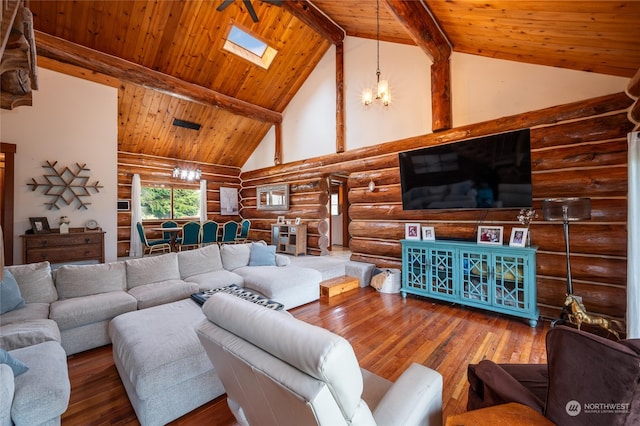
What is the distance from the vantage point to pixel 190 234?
6039 millimetres

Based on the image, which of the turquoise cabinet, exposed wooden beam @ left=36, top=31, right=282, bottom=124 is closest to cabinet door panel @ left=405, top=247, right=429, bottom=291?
the turquoise cabinet

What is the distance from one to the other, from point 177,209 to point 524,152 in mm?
8082

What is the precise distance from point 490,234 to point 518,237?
319mm

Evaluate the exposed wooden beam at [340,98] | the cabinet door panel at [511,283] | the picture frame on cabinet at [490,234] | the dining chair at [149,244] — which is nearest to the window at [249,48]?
the exposed wooden beam at [340,98]

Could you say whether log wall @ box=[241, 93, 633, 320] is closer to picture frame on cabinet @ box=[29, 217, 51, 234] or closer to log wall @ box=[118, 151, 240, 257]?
picture frame on cabinet @ box=[29, 217, 51, 234]

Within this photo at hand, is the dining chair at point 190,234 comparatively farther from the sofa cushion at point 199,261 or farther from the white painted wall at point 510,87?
the white painted wall at point 510,87

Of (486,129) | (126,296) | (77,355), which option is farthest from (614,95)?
(77,355)

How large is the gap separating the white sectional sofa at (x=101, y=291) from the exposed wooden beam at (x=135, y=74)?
11.8 ft

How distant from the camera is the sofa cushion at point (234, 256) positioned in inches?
156

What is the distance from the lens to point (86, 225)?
4.42 m

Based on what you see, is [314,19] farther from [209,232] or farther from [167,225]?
[167,225]

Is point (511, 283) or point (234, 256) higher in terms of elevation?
point (234, 256)

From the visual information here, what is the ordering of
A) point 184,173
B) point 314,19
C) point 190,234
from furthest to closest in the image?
point 184,173, point 190,234, point 314,19

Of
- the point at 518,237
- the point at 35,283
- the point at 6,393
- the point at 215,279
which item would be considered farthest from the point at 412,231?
the point at 35,283
